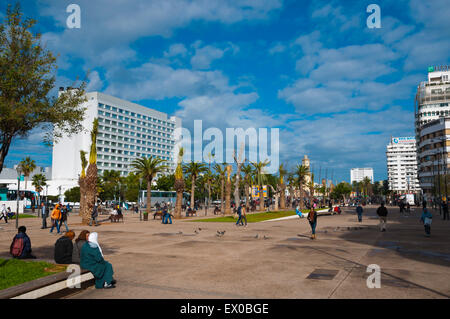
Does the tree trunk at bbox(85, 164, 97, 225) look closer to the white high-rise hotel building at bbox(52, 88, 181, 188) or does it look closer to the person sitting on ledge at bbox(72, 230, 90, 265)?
the person sitting on ledge at bbox(72, 230, 90, 265)

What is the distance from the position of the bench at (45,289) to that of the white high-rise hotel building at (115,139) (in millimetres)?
101795

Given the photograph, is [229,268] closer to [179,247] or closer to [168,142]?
[179,247]

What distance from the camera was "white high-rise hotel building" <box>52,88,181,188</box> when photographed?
118750 mm

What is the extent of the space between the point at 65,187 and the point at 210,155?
78743 millimetres

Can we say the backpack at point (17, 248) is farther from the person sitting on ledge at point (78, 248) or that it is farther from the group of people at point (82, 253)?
the person sitting on ledge at point (78, 248)

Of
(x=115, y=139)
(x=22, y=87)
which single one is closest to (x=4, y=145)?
(x=22, y=87)

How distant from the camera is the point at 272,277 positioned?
330 inches

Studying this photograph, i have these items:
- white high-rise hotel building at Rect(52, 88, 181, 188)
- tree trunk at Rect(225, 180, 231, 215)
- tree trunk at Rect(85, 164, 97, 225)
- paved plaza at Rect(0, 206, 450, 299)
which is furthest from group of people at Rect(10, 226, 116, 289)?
white high-rise hotel building at Rect(52, 88, 181, 188)

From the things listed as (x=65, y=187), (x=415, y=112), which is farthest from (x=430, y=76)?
(x=65, y=187)

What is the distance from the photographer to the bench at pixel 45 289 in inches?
243

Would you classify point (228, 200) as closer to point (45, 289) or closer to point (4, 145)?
point (4, 145)

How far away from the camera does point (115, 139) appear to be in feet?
414

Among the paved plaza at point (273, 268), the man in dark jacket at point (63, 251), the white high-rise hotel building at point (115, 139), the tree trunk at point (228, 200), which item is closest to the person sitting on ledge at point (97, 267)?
the paved plaza at point (273, 268)

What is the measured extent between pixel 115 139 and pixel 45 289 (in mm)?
125240
